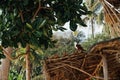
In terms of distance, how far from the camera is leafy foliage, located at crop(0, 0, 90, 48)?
3.12 metres

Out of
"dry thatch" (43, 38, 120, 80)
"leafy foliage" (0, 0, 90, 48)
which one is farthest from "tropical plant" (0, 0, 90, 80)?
"dry thatch" (43, 38, 120, 80)

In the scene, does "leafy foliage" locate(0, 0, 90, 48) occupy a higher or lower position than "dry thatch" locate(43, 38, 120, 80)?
higher

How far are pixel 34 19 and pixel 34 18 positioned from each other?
0.07m

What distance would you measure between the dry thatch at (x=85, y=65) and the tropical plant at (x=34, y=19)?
61 cm

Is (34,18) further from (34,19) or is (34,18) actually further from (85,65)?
(85,65)

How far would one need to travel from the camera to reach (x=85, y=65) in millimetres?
4508

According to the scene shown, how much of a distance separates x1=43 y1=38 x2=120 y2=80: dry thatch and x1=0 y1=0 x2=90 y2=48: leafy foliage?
23.5 inches

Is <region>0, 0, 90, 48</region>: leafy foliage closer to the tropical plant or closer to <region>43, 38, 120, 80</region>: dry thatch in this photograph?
the tropical plant

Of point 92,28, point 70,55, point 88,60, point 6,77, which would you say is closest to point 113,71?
point 88,60

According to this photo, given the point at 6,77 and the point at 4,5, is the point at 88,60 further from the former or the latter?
the point at 4,5

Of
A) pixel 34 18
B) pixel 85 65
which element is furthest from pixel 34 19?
pixel 85 65

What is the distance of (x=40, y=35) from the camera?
305 cm

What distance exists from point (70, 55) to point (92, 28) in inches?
895

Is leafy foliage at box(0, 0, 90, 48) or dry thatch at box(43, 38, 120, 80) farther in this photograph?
dry thatch at box(43, 38, 120, 80)
